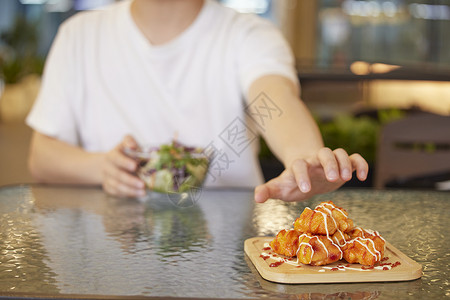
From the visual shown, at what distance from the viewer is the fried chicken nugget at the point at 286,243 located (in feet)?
2.92

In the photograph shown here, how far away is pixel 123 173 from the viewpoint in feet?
4.32

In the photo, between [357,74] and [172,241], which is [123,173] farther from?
[357,74]

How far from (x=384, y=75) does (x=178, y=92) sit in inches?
86.3

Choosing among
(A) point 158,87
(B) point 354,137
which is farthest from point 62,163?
(B) point 354,137

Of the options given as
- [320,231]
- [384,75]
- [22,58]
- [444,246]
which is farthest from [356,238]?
[22,58]

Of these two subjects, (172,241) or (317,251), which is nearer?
(317,251)

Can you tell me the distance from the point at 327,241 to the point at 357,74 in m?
2.95

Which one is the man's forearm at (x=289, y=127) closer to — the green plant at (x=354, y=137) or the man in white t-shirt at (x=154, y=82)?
the man in white t-shirt at (x=154, y=82)

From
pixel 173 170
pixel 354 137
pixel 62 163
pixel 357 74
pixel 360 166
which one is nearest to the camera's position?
pixel 360 166

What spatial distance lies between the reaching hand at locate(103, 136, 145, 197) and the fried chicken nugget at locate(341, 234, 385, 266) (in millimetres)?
543

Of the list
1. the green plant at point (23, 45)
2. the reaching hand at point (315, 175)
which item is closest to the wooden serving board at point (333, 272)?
the reaching hand at point (315, 175)

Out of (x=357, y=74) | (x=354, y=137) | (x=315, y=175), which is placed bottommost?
(x=354, y=137)

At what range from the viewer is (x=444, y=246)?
→ 3.32 feet

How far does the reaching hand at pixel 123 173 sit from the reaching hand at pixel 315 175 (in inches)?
15.3
